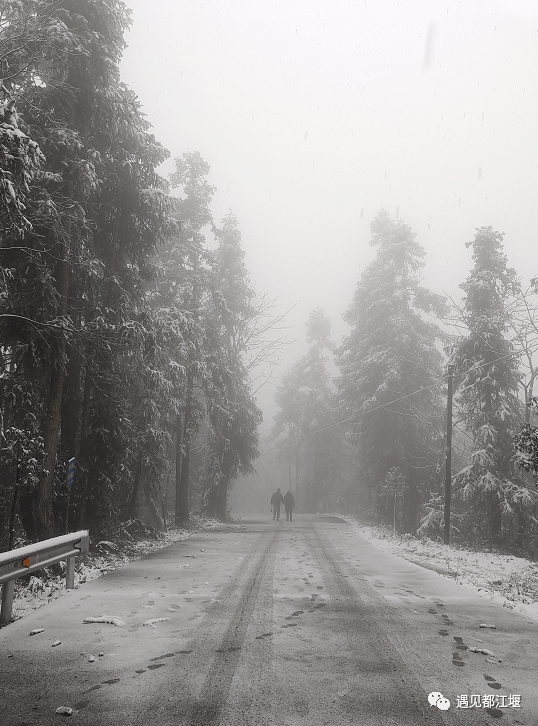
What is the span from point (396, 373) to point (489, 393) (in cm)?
603

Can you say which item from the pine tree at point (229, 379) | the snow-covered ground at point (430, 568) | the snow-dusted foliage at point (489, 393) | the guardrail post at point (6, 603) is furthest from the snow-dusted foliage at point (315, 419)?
the guardrail post at point (6, 603)

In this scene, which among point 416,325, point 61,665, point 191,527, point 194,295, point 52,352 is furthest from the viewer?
point 416,325

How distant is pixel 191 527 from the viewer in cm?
2167

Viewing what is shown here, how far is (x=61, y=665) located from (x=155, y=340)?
8437mm

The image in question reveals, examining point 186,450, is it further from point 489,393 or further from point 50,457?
point 489,393

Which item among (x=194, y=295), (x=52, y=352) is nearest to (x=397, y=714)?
(x=52, y=352)

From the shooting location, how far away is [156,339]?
12719 millimetres

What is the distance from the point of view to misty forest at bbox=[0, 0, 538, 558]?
1005 cm

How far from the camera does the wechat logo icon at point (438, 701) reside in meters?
3.78

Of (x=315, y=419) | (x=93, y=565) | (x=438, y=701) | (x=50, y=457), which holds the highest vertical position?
(x=315, y=419)


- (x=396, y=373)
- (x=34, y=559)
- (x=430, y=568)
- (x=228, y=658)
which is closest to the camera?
(x=228, y=658)

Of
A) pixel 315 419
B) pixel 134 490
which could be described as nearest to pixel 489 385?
pixel 134 490

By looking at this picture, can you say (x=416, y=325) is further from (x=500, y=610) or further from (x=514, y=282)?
(x=500, y=610)

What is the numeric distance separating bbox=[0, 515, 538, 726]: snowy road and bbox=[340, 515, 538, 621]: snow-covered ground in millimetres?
615
